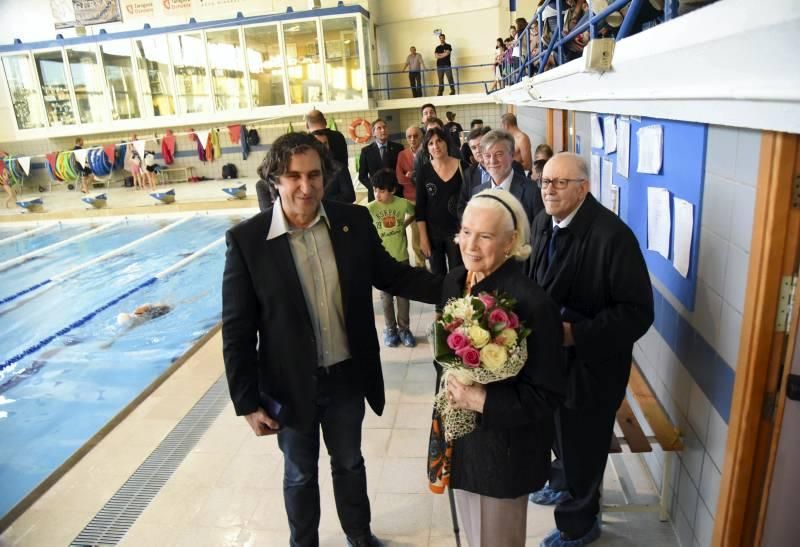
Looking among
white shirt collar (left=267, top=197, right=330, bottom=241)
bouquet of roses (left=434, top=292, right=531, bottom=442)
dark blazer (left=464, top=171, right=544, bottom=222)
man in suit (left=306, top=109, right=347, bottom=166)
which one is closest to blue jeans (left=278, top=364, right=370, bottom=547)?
white shirt collar (left=267, top=197, right=330, bottom=241)

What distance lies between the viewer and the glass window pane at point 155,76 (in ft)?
53.7

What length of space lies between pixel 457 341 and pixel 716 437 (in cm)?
126

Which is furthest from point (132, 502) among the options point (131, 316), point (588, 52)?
point (131, 316)

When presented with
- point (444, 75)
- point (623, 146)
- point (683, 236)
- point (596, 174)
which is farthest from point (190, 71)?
point (683, 236)

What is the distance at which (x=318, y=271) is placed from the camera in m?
2.06

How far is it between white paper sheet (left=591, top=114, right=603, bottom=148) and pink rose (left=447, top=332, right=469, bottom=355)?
9.50ft

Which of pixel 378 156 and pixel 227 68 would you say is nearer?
pixel 378 156

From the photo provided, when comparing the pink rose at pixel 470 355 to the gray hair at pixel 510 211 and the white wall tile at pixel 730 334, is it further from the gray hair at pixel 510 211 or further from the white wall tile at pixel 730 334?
the white wall tile at pixel 730 334

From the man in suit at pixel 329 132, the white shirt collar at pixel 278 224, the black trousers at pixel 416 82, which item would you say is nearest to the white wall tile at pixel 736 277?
the white shirt collar at pixel 278 224

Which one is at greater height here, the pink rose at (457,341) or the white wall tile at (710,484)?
the pink rose at (457,341)

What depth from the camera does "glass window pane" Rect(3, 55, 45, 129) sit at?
56.4 feet

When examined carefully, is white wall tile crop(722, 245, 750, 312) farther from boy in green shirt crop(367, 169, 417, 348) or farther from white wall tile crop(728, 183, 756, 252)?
boy in green shirt crop(367, 169, 417, 348)

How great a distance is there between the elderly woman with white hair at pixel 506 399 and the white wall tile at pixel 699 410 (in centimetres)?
81

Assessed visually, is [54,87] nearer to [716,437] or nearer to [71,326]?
[71,326]
